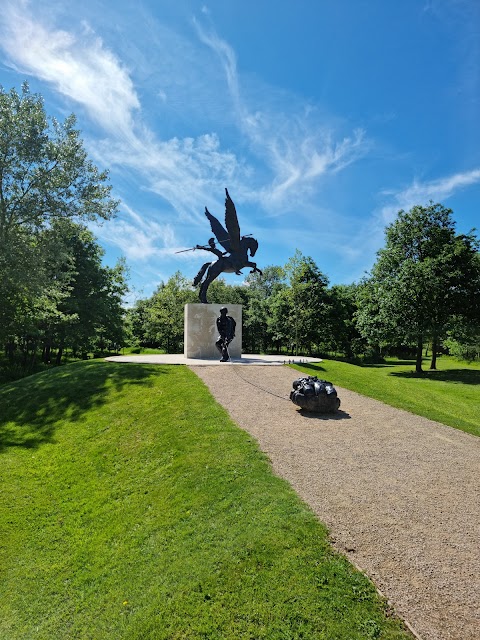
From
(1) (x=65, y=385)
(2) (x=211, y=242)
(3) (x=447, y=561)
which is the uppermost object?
(2) (x=211, y=242)

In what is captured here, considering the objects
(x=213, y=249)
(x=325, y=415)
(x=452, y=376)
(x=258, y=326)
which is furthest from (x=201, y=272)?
(x=258, y=326)

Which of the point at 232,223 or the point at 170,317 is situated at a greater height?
the point at 232,223

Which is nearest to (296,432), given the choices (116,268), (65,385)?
(65,385)

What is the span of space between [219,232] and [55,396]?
11.1 m

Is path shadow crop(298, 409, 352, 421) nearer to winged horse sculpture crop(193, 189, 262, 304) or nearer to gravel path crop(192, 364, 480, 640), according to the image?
Result: gravel path crop(192, 364, 480, 640)

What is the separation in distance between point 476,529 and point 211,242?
15951 millimetres

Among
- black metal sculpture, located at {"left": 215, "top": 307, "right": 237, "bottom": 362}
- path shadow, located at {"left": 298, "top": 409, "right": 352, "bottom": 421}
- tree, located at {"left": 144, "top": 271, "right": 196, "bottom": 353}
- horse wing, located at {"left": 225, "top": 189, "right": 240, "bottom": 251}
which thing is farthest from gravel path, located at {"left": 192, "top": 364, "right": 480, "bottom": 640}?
tree, located at {"left": 144, "top": 271, "right": 196, "bottom": 353}

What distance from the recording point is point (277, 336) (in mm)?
38062

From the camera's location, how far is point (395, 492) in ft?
18.9

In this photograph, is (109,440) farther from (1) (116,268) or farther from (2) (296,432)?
(1) (116,268)

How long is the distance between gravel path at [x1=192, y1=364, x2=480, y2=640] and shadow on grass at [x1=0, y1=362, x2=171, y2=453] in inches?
156

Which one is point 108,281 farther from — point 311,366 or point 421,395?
point 421,395

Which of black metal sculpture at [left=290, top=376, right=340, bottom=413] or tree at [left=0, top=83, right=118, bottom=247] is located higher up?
tree at [left=0, top=83, right=118, bottom=247]

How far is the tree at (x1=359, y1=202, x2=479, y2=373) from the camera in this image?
2373 cm
